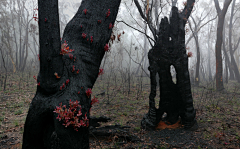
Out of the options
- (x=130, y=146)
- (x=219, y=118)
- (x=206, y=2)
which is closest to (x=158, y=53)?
(x=130, y=146)

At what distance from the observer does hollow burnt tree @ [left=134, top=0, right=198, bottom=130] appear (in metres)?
4.49

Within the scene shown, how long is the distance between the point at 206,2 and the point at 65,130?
2293cm

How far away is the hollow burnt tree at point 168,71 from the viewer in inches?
177

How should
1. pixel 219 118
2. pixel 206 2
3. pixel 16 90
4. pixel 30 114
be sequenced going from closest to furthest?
pixel 30 114, pixel 219 118, pixel 16 90, pixel 206 2

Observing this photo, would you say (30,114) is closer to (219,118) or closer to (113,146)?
(113,146)

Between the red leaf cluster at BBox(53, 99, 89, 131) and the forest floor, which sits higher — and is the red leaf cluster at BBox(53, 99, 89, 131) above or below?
above

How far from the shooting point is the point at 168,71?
4703mm

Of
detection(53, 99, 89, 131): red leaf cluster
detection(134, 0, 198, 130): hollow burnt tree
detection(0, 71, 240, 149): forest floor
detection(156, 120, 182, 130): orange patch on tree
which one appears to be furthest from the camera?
detection(156, 120, 182, 130): orange patch on tree

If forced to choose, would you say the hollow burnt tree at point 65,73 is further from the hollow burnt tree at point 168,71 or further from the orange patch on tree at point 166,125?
the orange patch on tree at point 166,125

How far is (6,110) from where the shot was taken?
6.14 m

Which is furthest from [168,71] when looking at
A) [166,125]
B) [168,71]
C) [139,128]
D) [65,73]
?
[65,73]

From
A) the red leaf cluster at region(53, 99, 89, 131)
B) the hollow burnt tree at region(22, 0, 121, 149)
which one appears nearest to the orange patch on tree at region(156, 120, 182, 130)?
the hollow burnt tree at region(22, 0, 121, 149)

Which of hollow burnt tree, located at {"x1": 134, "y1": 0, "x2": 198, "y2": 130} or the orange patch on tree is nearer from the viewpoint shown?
hollow burnt tree, located at {"x1": 134, "y1": 0, "x2": 198, "y2": 130}

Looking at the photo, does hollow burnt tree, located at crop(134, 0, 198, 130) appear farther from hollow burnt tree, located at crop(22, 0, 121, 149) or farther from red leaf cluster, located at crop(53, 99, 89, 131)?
red leaf cluster, located at crop(53, 99, 89, 131)
